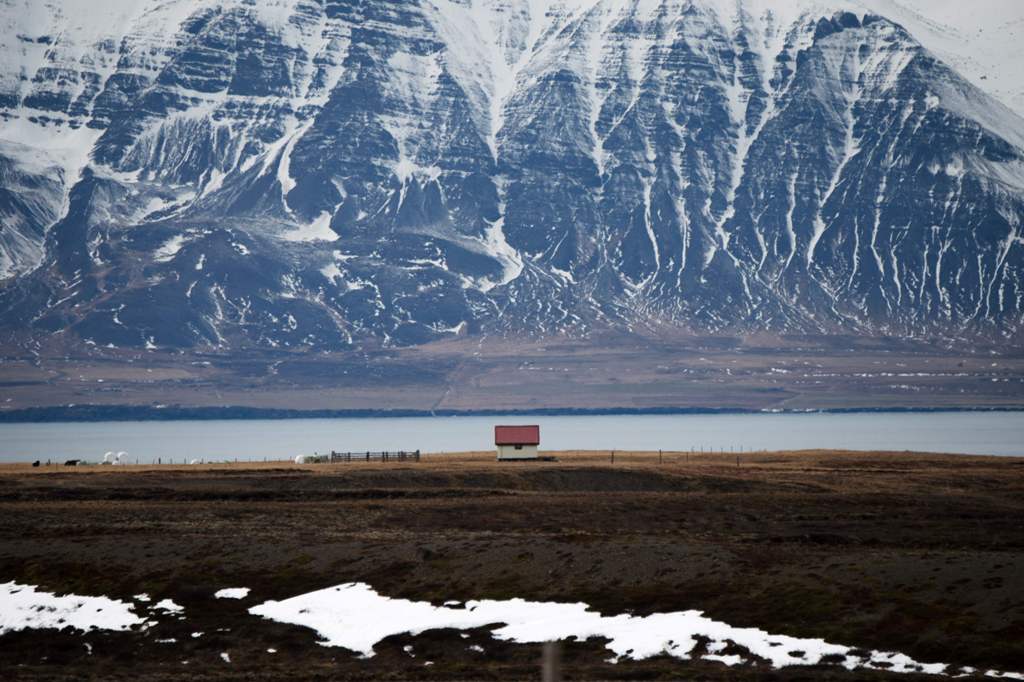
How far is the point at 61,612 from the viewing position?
68.2 meters

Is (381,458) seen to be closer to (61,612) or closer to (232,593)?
(232,593)

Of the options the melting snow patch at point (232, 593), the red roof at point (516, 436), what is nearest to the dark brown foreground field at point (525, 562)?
the melting snow patch at point (232, 593)

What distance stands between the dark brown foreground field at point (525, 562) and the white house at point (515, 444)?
26888 mm

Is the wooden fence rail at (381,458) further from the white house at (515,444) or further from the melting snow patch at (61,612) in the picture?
the melting snow patch at (61,612)

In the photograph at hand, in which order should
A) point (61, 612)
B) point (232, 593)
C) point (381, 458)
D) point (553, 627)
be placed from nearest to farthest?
point (553, 627), point (61, 612), point (232, 593), point (381, 458)

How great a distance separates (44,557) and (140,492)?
32.8 metres

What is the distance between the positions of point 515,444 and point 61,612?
73.5 m

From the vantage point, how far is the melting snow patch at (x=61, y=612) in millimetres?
66688

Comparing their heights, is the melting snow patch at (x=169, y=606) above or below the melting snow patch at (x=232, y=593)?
below

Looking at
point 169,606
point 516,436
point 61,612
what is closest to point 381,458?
point 516,436

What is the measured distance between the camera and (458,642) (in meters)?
61.9

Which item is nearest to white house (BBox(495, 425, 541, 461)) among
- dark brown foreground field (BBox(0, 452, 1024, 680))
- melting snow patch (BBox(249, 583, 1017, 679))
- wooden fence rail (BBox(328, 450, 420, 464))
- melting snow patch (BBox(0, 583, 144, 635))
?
wooden fence rail (BBox(328, 450, 420, 464))

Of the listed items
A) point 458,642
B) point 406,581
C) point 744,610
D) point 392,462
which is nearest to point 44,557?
point 406,581

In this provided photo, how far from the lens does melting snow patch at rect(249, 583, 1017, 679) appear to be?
56.9 metres
